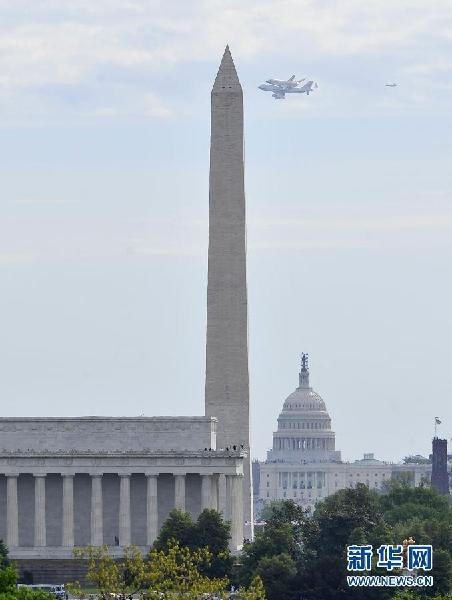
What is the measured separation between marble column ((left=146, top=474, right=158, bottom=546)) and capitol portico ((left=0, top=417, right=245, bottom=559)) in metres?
0.06

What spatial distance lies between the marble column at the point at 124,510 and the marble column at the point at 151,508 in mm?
1209

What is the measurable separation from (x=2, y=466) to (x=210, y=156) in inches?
1009

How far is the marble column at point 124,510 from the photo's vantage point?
7283 inches

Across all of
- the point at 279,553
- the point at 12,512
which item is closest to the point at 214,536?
the point at 279,553

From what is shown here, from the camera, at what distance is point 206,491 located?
184625 mm

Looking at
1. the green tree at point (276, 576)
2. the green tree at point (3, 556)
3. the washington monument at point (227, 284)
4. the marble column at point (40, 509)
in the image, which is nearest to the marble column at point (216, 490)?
the washington monument at point (227, 284)

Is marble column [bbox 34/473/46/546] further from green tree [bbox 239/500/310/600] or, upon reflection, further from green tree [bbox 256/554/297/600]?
green tree [bbox 256/554/297/600]

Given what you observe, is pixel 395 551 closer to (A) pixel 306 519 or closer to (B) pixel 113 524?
(A) pixel 306 519

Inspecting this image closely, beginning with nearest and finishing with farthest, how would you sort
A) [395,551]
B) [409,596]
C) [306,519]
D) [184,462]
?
1. [409,596]
2. [395,551]
3. [306,519]
4. [184,462]

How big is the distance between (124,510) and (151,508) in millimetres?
1793

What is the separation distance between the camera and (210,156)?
195 metres

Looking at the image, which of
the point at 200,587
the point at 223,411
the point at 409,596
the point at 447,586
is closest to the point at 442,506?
the point at 223,411

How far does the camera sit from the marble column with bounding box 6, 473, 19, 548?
608 feet

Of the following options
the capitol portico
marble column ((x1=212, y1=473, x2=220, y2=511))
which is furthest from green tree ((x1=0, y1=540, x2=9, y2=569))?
marble column ((x1=212, y1=473, x2=220, y2=511))
